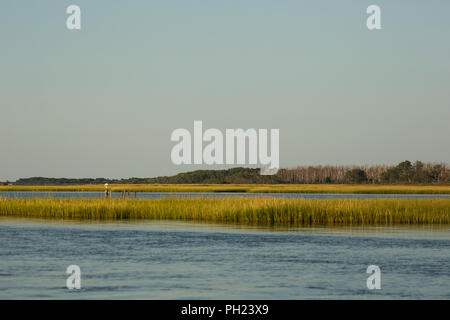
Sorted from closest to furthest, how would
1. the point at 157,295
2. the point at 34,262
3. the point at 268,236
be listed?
1. the point at 157,295
2. the point at 34,262
3. the point at 268,236

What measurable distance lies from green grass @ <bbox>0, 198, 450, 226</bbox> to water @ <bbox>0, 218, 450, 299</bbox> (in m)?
3.67

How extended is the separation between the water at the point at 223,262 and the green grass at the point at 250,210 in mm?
3672

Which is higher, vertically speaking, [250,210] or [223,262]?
[250,210]

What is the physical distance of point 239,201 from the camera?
4175 cm

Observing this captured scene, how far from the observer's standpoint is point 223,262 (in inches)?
909

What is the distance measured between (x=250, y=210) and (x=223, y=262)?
16407 mm

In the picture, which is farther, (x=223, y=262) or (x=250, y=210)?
(x=250, y=210)

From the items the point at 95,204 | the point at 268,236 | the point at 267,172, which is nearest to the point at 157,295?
the point at 268,236

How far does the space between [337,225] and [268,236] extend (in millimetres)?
7305

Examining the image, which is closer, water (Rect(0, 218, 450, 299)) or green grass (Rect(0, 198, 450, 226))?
water (Rect(0, 218, 450, 299))

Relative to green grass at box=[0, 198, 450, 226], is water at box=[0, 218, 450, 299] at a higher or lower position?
lower

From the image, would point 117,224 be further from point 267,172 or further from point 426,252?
point 267,172

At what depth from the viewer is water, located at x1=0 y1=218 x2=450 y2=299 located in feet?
58.8

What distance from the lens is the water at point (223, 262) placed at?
17.9m
